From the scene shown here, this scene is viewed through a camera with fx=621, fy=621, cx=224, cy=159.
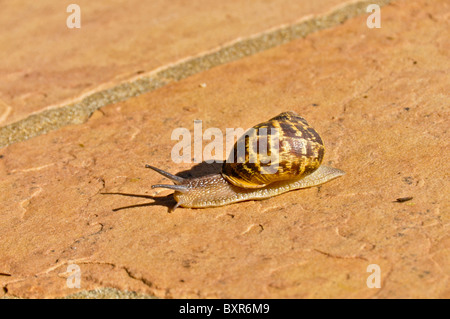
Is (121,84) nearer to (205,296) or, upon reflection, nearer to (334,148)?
(334,148)

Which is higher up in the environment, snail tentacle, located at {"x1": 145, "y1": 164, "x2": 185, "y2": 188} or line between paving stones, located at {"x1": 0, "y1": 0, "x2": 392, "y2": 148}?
line between paving stones, located at {"x1": 0, "y1": 0, "x2": 392, "y2": 148}

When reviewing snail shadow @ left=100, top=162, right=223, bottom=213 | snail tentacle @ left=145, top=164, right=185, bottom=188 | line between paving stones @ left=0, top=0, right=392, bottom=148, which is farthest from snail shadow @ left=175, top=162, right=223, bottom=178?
line between paving stones @ left=0, top=0, right=392, bottom=148

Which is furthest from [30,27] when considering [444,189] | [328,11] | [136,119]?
[444,189]

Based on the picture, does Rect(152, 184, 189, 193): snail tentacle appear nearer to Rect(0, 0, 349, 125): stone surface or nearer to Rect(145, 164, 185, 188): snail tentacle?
Rect(145, 164, 185, 188): snail tentacle

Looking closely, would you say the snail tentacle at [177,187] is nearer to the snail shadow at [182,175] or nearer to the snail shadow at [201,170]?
the snail shadow at [182,175]
